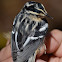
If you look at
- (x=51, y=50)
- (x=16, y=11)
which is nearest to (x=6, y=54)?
(x=51, y=50)

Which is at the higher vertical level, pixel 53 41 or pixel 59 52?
pixel 53 41

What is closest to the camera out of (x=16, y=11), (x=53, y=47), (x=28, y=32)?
(x=28, y=32)

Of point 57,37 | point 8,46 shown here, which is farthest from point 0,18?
point 57,37

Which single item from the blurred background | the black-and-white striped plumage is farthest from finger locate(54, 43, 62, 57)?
the blurred background

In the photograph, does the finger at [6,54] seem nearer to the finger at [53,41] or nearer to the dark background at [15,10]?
the finger at [53,41]

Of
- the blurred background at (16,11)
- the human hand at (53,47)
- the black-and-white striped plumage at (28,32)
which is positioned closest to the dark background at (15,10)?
the blurred background at (16,11)

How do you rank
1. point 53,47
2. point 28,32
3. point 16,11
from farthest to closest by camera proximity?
point 16,11 < point 53,47 < point 28,32

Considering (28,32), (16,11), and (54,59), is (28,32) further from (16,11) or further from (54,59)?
(16,11)
